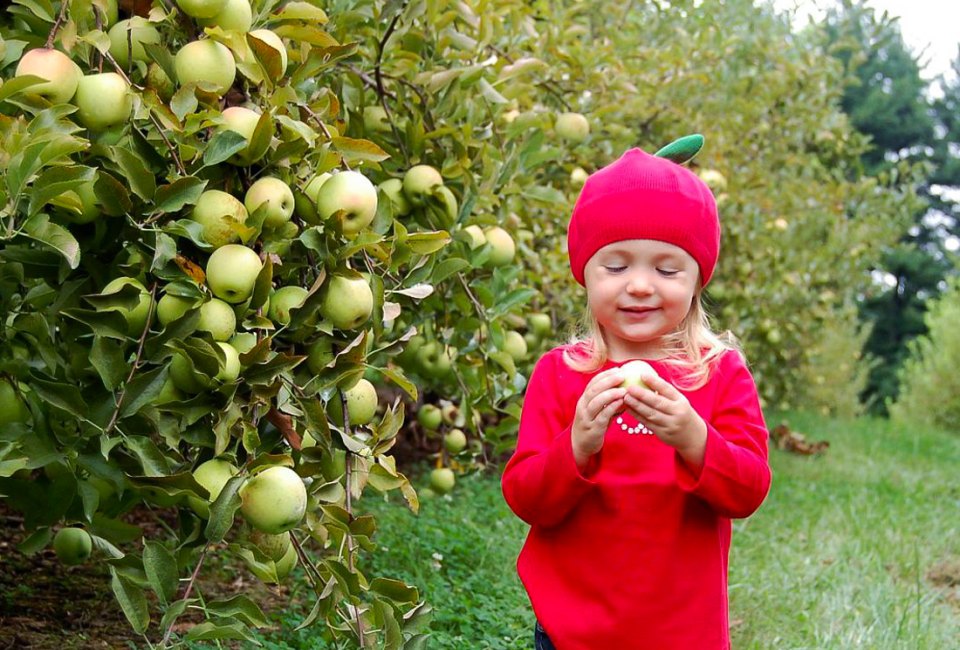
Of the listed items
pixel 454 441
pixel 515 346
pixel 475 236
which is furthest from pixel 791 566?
pixel 475 236

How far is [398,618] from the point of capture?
1.60 metres

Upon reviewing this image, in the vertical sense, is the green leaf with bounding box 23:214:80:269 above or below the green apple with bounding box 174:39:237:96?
below

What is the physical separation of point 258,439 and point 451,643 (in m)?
1.18

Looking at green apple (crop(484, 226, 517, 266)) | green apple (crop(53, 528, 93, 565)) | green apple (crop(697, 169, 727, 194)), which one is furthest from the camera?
green apple (crop(697, 169, 727, 194))

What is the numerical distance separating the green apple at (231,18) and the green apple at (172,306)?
41cm

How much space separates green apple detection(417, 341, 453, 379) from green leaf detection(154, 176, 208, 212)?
960 millimetres

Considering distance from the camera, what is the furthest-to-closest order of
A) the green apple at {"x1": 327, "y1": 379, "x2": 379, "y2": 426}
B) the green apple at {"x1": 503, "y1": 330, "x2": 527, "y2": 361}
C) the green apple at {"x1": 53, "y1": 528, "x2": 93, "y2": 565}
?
the green apple at {"x1": 503, "y1": 330, "x2": 527, "y2": 361}
the green apple at {"x1": 53, "y1": 528, "x2": 93, "y2": 565}
the green apple at {"x1": 327, "y1": 379, "x2": 379, "y2": 426}

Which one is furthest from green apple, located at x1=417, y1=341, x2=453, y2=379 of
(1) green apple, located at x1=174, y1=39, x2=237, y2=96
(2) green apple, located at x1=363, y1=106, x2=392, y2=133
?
(1) green apple, located at x1=174, y1=39, x2=237, y2=96

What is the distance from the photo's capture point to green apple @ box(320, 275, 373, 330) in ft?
5.14

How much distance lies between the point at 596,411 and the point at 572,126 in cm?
171

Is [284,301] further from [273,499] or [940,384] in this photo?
[940,384]

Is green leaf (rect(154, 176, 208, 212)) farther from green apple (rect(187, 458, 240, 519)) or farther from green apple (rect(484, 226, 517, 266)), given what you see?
green apple (rect(484, 226, 517, 266))

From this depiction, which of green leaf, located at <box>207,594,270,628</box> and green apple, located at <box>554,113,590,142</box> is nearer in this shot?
green leaf, located at <box>207,594,270,628</box>

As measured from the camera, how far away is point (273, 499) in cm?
146
